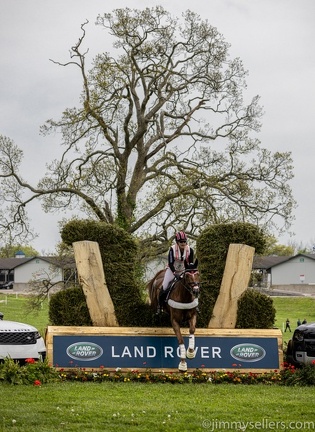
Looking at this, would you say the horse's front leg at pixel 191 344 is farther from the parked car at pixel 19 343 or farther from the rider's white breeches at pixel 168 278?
the parked car at pixel 19 343

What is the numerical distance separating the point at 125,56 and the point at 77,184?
280 inches

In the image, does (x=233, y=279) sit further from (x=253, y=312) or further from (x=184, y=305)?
(x=184, y=305)

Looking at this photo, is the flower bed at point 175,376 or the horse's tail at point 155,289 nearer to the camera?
the flower bed at point 175,376

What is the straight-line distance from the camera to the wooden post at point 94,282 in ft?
56.0

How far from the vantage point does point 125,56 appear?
40.3m

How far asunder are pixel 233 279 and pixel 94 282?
311cm

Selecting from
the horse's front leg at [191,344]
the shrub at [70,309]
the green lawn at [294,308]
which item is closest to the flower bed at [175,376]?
the horse's front leg at [191,344]

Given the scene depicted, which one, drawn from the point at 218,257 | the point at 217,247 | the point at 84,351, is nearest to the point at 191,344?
the point at 84,351

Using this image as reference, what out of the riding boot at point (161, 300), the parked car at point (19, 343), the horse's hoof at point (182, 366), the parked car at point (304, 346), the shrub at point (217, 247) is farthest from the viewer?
the shrub at point (217, 247)

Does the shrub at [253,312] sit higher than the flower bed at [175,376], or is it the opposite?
the shrub at [253,312]

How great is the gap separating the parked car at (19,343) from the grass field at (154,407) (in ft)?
3.72

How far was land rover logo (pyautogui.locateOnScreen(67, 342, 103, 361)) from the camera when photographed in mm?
15766

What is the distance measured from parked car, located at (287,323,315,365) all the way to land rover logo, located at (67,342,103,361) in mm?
→ 4046

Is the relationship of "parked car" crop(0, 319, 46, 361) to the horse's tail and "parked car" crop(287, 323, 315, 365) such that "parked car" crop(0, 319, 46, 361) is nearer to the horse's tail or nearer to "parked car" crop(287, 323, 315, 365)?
the horse's tail
